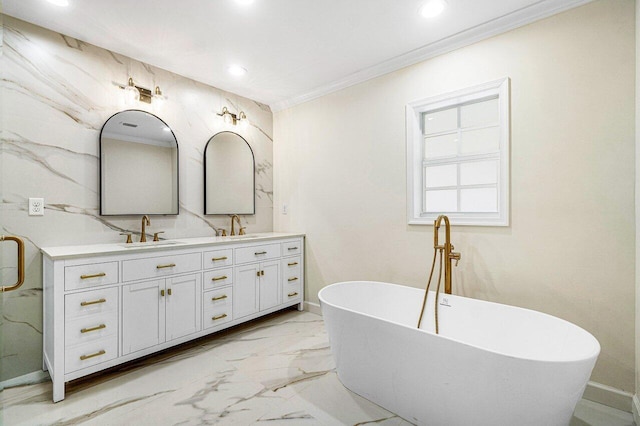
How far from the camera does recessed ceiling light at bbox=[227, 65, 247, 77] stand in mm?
2795

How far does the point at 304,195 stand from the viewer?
3.48 m

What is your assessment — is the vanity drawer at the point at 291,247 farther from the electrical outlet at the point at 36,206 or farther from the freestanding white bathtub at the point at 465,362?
the electrical outlet at the point at 36,206

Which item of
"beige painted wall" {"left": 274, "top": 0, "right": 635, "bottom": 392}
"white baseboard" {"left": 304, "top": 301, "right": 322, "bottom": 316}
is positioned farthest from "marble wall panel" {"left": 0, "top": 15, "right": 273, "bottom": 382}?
"beige painted wall" {"left": 274, "top": 0, "right": 635, "bottom": 392}

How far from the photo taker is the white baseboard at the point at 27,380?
199 cm

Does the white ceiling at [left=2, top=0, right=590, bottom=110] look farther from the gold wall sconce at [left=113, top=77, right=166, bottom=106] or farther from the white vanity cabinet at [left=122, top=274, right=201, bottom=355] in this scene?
the white vanity cabinet at [left=122, top=274, right=201, bottom=355]

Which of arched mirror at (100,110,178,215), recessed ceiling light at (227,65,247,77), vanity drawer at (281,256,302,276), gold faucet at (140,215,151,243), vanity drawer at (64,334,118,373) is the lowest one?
vanity drawer at (64,334,118,373)

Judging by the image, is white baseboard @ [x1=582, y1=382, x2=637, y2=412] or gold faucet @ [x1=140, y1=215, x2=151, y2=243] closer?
white baseboard @ [x1=582, y1=382, x2=637, y2=412]

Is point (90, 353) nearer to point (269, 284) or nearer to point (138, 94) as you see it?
point (269, 284)

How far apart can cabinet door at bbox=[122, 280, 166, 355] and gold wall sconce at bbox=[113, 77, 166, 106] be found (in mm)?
1556

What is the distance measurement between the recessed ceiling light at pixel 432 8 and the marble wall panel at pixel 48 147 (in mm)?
2238

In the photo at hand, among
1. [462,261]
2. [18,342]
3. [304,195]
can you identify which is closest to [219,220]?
[304,195]

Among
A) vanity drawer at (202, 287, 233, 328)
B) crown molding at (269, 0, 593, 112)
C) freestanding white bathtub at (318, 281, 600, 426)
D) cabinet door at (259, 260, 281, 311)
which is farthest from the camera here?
cabinet door at (259, 260, 281, 311)

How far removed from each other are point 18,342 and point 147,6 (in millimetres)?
2367

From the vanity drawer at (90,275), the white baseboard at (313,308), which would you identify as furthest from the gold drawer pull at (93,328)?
the white baseboard at (313,308)
